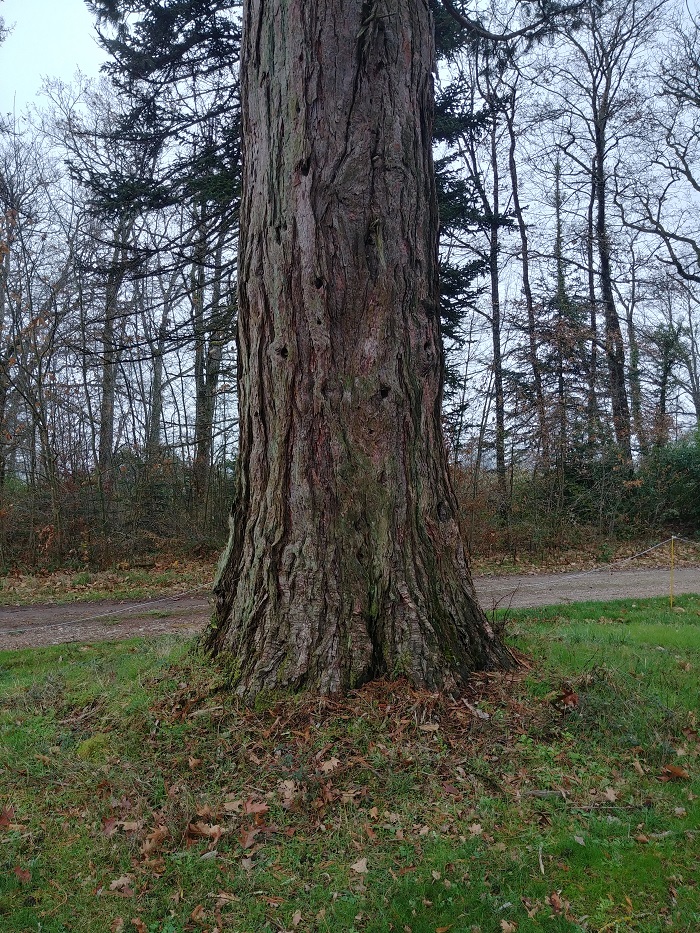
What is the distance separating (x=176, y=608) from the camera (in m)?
9.64

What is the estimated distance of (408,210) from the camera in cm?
446

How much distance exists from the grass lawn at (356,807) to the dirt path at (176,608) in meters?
3.19

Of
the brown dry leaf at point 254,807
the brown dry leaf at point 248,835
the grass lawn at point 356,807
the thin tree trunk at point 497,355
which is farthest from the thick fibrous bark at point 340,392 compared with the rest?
the thin tree trunk at point 497,355

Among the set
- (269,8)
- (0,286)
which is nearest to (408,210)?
(269,8)

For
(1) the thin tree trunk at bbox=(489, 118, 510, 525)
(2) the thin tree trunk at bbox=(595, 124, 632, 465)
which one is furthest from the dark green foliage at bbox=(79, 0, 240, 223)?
(2) the thin tree trunk at bbox=(595, 124, 632, 465)

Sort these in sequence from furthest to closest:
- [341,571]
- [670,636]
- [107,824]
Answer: [670,636]
[341,571]
[107,824]

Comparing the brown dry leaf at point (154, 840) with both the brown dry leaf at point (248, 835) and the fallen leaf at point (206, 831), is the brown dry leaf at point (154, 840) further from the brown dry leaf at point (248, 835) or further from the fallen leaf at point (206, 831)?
the brown dry leaf at point (248, 835)

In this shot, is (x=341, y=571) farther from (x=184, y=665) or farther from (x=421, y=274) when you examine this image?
(x=421, y=274)

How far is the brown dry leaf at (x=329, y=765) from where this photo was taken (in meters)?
3.51

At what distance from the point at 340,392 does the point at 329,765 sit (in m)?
2.16

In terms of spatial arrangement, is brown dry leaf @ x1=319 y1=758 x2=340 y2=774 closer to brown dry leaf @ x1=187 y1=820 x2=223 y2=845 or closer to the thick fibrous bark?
the thick fibrous bark

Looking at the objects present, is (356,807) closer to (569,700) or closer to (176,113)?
(569,700)

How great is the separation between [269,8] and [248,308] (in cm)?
210

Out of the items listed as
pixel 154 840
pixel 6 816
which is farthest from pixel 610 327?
pixel 6 816
